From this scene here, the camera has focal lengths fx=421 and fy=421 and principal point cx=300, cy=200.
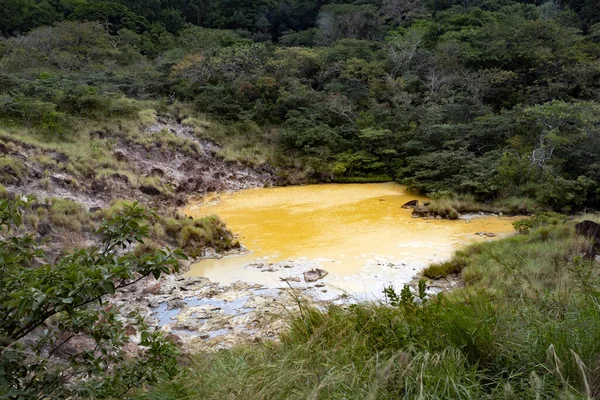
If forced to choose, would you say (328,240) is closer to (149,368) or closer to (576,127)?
(149,368)

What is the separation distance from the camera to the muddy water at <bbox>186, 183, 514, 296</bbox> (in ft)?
21.4

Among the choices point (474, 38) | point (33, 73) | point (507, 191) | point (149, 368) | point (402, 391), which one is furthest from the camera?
point (474, 38)

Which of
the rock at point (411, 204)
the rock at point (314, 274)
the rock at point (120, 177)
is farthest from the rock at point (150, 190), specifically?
→ the rock at point (411, 204)

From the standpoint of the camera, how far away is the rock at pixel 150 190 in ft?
34.5

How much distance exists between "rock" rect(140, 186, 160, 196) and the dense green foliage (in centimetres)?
275

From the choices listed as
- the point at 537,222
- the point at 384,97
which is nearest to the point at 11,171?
the point at 537,222

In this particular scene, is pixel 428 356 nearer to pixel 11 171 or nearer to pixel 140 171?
pixel 11 171

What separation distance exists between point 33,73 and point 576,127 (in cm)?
Answer: 1799

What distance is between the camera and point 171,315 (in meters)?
5.32

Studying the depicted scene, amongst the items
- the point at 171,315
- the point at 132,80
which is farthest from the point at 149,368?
the point at 132,80

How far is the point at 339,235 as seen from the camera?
8570 mm

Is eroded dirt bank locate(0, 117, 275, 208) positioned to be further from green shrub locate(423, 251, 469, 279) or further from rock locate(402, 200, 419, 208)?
green shrub locate(423, 251, 469, 279)

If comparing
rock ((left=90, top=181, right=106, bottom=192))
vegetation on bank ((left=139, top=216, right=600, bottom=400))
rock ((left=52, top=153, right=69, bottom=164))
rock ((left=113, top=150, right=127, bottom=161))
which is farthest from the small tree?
rock ((left=113, top=150, right=127, bottom=161))

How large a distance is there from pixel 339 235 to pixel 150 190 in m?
5.14
